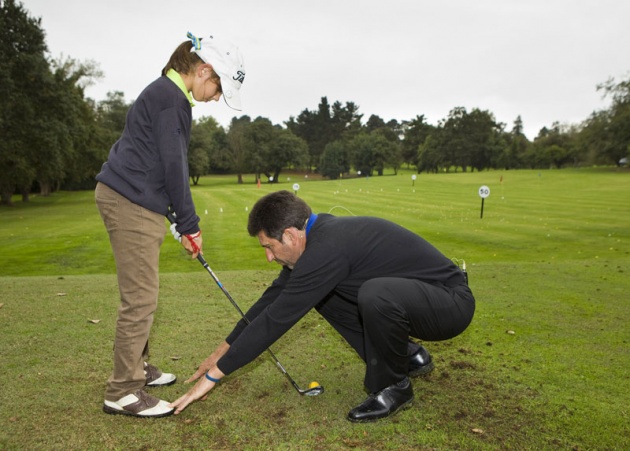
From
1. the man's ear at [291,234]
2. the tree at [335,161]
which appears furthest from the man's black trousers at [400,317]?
the tree at [335,161]

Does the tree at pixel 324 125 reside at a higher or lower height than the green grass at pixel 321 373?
higher

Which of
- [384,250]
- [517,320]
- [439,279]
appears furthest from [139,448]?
[517,320]

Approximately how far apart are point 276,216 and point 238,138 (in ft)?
291

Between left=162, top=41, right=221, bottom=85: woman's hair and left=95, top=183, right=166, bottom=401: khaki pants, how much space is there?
1031mm

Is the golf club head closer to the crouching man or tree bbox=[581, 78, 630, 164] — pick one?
the crouching man

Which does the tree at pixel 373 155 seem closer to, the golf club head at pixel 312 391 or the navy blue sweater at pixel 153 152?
the golf club head at pixel 312 391

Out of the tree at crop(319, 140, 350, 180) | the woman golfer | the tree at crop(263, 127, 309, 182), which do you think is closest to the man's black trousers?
the woman golfer

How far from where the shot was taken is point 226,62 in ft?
11.4

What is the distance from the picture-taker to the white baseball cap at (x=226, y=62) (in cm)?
342

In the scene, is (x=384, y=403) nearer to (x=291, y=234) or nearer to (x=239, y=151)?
(x=291, y=234)

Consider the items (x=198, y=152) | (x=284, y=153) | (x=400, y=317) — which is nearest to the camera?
(x=400, y=317)

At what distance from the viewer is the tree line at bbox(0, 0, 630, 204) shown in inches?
1233

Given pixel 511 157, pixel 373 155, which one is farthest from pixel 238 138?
pixel 511 157

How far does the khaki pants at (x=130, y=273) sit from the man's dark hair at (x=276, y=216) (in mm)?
829
